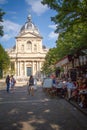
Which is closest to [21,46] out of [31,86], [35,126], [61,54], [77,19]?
[61,54]

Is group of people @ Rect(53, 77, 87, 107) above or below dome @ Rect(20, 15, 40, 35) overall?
below

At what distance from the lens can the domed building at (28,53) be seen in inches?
4250

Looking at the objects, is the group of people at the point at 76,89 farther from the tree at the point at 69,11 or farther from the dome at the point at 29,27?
the dome at the point at 29,27

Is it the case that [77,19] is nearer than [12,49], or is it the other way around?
[77,19]

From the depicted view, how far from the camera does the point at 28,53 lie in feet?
359

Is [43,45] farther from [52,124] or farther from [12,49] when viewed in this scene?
[52,124]

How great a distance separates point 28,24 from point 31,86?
284 feet

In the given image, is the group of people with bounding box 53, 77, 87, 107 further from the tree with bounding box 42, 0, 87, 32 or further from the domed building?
the domed building

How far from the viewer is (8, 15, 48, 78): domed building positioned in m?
108

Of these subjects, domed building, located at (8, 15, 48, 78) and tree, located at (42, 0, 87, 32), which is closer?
tree, located at (42, 0, 87, 32)

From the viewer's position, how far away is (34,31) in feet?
362

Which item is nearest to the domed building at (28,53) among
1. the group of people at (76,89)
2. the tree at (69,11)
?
the group of people at (76,89)

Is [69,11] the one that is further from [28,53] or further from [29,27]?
[29,27]

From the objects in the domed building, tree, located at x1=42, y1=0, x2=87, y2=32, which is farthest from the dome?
tree, located at x1=42, y1=0, x2=87, y2=32
